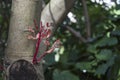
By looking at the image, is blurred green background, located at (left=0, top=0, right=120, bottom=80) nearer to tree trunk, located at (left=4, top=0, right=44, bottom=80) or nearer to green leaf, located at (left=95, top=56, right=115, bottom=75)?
green leaf, located at (left=95, top=56, right=115, bottom=75)

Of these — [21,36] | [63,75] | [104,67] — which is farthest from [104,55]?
[21,36]

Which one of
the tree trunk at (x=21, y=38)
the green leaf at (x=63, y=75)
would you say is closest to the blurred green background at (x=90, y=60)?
the green leaf at (x=63, y=75)

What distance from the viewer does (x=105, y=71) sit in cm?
140

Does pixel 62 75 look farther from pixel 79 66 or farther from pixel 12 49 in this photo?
pixel 12 49

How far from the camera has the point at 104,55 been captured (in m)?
1.46

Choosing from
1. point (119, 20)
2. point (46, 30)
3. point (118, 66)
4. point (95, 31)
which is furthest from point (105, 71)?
point (95, 31)

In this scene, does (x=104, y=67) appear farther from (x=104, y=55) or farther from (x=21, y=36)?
(x=21, y=36)

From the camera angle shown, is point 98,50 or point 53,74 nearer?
point 53,74

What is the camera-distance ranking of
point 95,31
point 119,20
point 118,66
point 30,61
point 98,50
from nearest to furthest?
point 30,61 → point 118,66 → point 98,50 → point 119,20 → point 95,31

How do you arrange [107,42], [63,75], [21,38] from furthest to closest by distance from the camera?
1. [107,42]
2. [63,75]
3. [21,38]

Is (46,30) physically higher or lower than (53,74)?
higher

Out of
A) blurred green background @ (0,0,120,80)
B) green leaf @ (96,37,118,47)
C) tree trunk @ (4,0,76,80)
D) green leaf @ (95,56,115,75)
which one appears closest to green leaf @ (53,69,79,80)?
blurred green background @ (0,0,120,80)

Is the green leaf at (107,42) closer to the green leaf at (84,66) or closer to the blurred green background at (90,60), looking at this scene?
the blurred green background at (90,60)

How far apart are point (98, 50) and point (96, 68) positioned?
0.42 ft
